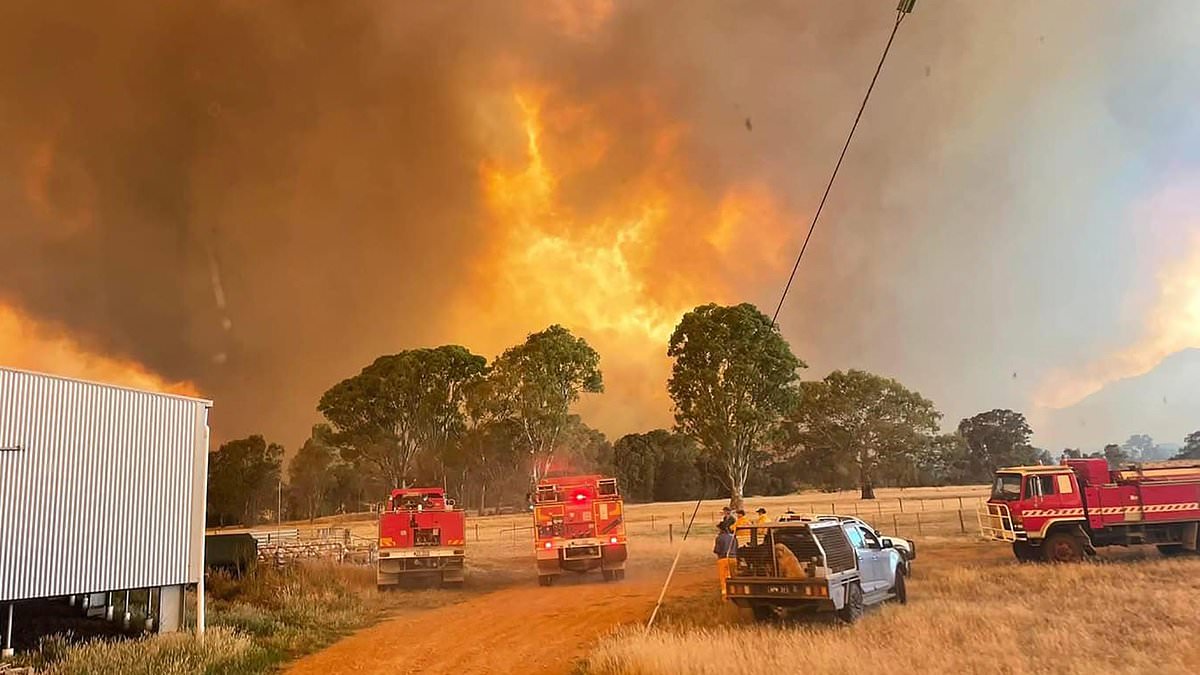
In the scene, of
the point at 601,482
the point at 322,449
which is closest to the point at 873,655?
the point at 601,482

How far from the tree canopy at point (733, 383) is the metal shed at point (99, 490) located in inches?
1060

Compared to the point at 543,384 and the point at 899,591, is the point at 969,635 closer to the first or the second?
the point at 899,591

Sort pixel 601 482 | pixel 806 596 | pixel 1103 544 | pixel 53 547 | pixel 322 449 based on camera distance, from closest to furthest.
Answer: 1. pixel 806 596
2. pixel 53 547
3. pixel 1103 544
4. pixel 601 482
5. pixel 322 449

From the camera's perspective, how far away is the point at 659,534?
3797 cm

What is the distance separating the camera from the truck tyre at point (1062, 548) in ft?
65.0

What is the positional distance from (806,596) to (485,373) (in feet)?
122

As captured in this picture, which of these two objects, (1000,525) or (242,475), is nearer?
(1000,525)

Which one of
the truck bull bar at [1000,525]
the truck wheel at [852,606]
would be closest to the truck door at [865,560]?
the truck wheel at [852,606]

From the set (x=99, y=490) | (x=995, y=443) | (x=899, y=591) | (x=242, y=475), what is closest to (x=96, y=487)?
(x=99, y=490)

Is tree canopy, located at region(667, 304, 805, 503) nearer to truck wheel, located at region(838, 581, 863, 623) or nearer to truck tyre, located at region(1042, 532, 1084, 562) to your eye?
truck tyre, located at region(1042, 532, 1084, 562)

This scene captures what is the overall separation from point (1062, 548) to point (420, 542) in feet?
60.1

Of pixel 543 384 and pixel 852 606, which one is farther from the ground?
pixel 543 384

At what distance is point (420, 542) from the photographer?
22547 millimetres

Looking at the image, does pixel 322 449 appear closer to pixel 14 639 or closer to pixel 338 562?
pixel 338 562
